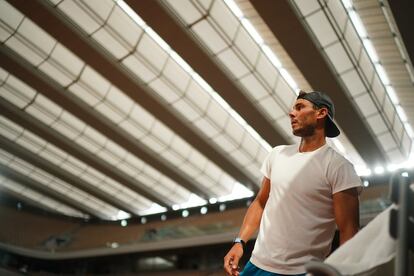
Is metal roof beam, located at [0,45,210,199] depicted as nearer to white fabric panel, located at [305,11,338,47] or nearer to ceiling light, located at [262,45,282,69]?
ceiling light, located at [262,45,282,69]

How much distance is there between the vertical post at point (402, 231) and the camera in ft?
5.49

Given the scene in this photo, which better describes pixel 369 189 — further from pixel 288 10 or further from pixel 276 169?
pixel 276 169

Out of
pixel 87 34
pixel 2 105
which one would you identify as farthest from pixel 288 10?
pixel 2 105

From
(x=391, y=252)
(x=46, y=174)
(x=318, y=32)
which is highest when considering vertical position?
(x=318, y=32)

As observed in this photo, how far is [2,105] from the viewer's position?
90.5ft

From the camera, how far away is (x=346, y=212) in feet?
9.27

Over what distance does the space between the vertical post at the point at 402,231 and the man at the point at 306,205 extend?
1036 mm

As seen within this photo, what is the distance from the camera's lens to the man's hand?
3102 millimetres

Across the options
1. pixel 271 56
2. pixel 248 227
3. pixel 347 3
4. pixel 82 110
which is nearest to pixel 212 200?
pixel 82 110

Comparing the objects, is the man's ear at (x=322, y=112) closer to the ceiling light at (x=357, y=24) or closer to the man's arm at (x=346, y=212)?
the man's arm at (x=346, y=212)

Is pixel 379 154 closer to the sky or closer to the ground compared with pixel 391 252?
closer to the sky

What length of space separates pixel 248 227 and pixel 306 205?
2.02 feet

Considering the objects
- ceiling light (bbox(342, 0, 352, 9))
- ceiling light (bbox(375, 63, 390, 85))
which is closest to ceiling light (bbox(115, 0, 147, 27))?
ceiling light (bbox(342, 0, 352, 9))

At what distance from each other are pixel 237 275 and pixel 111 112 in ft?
80.8
